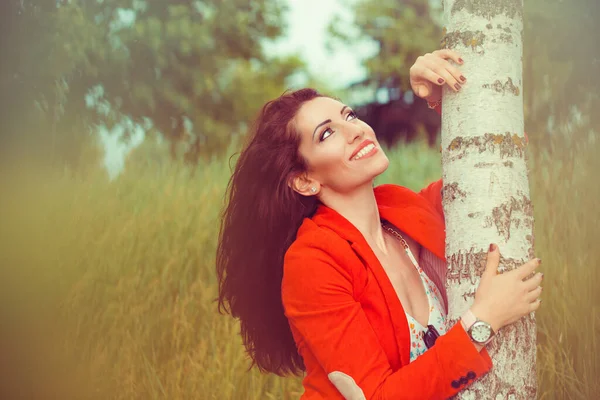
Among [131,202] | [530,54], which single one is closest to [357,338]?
[131,202]

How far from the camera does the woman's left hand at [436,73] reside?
123 cm

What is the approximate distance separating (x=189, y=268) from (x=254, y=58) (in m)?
0.91

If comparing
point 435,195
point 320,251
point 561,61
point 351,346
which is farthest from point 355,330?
point 561,61

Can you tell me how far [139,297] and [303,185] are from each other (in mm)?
984

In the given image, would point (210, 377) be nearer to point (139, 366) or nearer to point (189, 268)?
point (139, 366)

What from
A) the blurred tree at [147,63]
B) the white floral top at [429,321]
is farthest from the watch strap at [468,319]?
the blurred tree at [147,63]

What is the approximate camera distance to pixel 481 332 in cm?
111

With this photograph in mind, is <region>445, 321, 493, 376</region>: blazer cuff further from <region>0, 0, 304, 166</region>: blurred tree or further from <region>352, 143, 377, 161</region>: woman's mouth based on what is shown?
<region>0, 0, 304, 166</region>: blurred tree

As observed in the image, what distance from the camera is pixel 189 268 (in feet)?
7.55

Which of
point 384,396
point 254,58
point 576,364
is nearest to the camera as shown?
point 384,396

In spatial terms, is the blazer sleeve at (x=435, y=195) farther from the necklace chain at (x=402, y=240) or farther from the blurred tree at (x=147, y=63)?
the blurred tree at (x=147, y=63)

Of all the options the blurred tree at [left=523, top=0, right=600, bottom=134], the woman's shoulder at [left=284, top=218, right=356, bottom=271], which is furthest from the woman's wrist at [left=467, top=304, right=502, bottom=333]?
the blurred tree at [left=523, top=0, right=600, bottom=134]

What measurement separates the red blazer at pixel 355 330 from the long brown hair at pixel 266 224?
4.6 inches

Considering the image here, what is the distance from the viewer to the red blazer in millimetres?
1125
